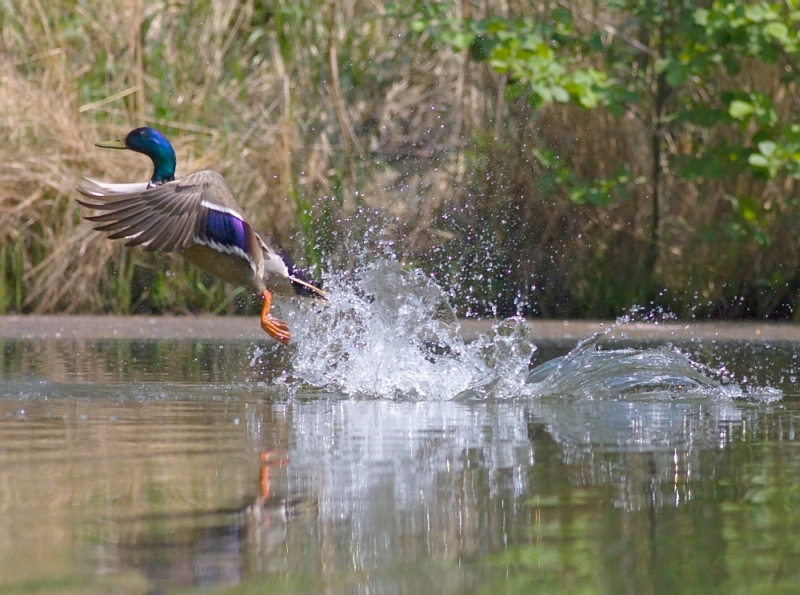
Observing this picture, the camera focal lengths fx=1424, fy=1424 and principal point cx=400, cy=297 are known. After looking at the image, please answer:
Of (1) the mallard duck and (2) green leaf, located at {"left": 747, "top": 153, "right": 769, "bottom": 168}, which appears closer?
(1) the mallard duck

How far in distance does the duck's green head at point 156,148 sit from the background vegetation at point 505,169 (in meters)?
2.44

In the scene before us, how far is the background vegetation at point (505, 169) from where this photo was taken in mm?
9094

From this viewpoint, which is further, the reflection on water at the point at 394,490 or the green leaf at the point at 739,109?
the green leaf at the point at 739,109

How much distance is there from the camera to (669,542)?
277cm

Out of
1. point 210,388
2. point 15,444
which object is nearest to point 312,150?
point 210,388

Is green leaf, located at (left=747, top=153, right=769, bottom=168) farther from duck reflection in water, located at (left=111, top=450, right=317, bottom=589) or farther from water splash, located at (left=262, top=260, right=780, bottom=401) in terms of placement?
duck reflection in water, located at (left=111, top=450, right=317, bottom=589)

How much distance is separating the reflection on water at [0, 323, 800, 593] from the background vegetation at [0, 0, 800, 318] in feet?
12.4

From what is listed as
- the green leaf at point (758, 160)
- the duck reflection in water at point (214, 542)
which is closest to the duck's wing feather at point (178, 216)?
the duck reflection in water at point (214, 542)

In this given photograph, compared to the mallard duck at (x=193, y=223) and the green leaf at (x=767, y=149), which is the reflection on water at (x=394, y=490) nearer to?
the mallard duck at (x=193, y=223)

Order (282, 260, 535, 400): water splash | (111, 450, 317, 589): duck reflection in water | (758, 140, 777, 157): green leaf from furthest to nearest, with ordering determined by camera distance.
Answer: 1. (758, 140, 777, 157): green leaf
2. (282, 260, 535, 400): water splash
3. (111, 450, 317, 589): duck reflection in water

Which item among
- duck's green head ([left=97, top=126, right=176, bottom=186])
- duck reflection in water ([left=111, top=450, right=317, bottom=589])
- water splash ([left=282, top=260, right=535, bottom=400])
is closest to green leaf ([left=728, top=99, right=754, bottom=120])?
water splash ([left=282, top=260, right=535, bottom=400])

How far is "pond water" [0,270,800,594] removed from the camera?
2.56 metres

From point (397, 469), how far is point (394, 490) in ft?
A: 1.01

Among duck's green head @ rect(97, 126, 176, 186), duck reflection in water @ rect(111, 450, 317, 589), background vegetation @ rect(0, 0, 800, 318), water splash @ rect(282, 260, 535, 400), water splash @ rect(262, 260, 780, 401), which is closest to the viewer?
duck reflection in water @ rect(111, 450, 317, 589)
